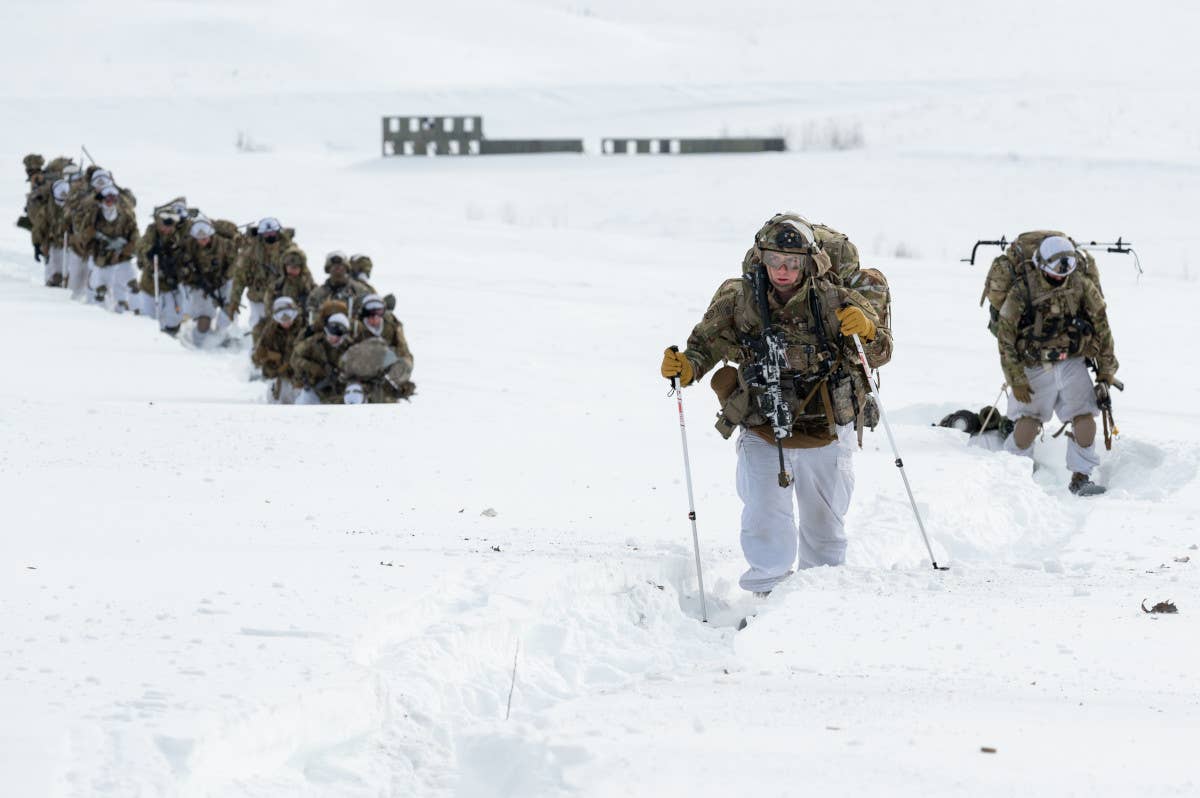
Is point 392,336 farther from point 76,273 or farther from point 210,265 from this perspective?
point 76,273

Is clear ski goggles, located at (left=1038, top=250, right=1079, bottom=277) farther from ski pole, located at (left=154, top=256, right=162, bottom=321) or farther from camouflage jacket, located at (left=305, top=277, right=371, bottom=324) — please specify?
ski pole, located at (left=154, top=256, right=162, bottom=321)

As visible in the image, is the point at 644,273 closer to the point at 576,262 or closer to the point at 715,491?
the point at 576,262

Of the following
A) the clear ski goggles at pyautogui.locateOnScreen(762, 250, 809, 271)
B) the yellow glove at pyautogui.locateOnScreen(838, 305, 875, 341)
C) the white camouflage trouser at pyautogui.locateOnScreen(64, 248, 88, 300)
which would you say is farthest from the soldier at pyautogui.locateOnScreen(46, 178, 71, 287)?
the yellow glove at pyautogui.locateOnScreen(838, 305, 875, 341)

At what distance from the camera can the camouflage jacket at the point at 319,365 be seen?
1298 cm

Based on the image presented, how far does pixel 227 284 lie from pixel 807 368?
476 inches

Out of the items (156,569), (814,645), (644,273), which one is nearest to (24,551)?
(156,569)

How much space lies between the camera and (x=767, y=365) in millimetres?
7102

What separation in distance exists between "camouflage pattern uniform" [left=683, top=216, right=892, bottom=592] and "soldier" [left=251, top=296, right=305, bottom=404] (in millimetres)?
7011

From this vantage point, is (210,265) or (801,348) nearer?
(801,348)

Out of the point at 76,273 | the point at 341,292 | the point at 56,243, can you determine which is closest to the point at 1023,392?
the point at 341,292

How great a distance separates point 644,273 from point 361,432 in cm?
1296

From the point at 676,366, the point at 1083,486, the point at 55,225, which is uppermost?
the point at 55,225

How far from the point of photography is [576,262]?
24484 millimetres

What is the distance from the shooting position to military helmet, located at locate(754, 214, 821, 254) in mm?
6871
